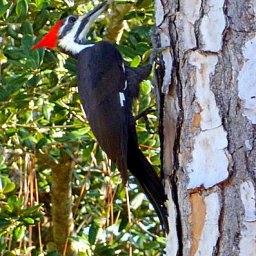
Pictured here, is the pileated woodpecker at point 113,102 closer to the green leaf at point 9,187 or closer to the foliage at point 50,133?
the foliage at point 50,133

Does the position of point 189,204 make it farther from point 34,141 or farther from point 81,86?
point 34,141

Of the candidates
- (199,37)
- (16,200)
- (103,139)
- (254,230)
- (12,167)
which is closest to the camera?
(254,230)

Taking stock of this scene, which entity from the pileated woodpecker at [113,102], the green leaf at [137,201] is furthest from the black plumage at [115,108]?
the green leaf at [137,201]

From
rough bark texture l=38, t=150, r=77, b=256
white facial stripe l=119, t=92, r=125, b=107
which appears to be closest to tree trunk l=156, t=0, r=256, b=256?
white facial stripe l=119, t=92, r=125, b=107

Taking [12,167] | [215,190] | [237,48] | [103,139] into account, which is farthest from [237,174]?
[12,167]

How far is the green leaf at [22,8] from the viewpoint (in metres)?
3.38

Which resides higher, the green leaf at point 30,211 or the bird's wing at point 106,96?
the bird's wing at point 106,96

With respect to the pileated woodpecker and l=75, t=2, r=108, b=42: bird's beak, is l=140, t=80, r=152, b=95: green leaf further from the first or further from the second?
l=75, t=2, r=108, b=42: bird's beak

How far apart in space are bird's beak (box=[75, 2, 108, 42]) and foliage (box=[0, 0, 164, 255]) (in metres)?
0.11

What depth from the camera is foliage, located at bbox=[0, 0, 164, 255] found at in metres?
3.46

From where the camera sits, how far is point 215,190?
7.42 feet

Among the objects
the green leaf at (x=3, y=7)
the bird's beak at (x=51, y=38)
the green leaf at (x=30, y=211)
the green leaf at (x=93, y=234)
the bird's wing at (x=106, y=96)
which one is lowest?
the green leaf at (x=93, y=234)

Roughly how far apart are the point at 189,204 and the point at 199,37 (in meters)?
0.55

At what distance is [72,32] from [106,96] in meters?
0.63
